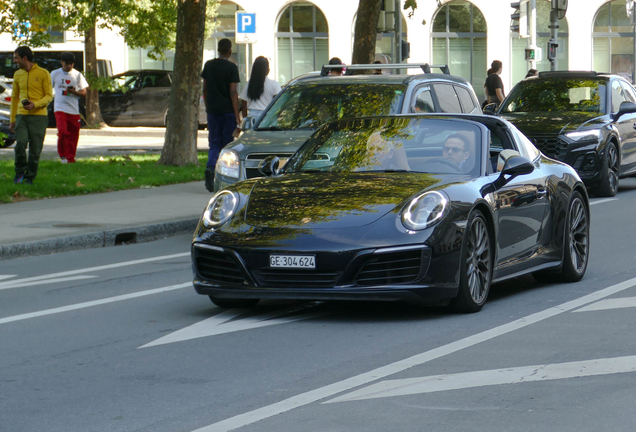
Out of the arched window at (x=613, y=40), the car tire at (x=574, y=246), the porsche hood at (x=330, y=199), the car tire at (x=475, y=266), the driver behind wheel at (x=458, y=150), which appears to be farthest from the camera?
the arched window at (x=613, y=40)

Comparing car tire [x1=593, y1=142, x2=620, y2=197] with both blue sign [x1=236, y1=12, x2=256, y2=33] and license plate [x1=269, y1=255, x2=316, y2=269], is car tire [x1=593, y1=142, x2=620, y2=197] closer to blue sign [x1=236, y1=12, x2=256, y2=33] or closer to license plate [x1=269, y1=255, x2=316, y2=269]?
license plate [x1=269, y1=255, x2=316, y2=269]

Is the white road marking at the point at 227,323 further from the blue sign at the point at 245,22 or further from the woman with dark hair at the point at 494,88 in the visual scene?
the blue sign at the point at 245,22

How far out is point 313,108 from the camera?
38.9 feet

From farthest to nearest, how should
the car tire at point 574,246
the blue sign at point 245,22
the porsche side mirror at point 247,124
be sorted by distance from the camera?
the blue sign at point 245,22 → the porsche side mirror at point 247,124 → the car tire at point 574,246

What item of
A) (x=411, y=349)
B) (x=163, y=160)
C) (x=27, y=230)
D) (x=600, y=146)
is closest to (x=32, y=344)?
(x=411, y=349)

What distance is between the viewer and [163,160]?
64.2 feet

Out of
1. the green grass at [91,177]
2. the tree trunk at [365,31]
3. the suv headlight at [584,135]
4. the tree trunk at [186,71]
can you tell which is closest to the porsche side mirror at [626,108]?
the suv headlight at [584,135]

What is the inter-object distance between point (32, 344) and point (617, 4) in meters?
39.1

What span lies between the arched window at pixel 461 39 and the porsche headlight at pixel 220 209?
3656 centimetres

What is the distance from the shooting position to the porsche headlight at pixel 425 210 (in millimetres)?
6828

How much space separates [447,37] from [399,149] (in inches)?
1434

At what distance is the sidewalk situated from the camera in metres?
11.3

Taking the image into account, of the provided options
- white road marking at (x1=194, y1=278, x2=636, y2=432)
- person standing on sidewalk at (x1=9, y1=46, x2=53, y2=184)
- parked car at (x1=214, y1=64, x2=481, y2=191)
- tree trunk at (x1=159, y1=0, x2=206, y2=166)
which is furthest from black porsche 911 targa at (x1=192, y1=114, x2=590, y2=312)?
tree trunk at (x1=159, y1=0, x2=206, y2=166)

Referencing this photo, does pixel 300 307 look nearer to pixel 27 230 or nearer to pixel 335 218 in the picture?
pixel 335 218
